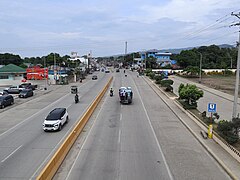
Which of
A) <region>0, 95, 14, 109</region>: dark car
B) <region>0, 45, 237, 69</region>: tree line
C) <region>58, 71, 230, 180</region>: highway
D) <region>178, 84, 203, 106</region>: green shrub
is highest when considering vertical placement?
<region>0, 45, 237, 69</region>: tree line

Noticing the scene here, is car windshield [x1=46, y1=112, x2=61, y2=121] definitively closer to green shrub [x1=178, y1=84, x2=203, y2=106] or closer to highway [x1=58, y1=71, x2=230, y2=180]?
highway [x1=58, y1=71, x2=230, y2=180]

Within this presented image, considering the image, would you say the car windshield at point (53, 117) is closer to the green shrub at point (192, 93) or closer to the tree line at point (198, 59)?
the green shrub at point (192, 93)

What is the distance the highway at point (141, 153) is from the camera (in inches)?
517

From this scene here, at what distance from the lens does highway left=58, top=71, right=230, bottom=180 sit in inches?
517

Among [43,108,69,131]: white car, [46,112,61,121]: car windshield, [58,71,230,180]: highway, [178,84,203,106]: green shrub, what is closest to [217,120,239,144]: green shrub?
[58,71,230,180]: highway

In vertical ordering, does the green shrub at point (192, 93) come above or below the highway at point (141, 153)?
above

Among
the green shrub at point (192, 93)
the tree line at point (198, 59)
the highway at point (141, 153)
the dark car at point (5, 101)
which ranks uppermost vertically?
the tree line at point (198, 59)

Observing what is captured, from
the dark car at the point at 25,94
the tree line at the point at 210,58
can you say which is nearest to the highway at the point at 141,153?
the dark car at the point at 25,94

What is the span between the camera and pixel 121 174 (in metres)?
12.9

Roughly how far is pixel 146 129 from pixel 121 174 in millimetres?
9282

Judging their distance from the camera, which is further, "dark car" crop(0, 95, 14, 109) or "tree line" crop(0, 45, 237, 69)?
"tree line" crop(0, 45, 237, 69)

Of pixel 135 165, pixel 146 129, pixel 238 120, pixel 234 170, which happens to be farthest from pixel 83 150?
pixel 238 120

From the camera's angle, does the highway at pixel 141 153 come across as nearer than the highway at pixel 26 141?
Yes

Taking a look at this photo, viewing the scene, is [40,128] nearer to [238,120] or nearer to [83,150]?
[83,150]
